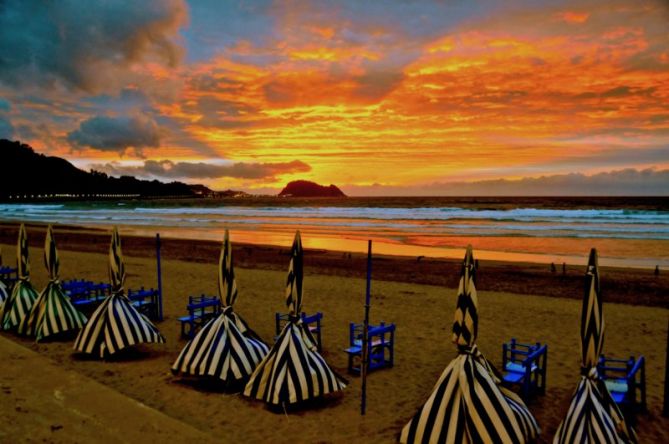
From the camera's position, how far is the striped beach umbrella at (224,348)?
9352mm

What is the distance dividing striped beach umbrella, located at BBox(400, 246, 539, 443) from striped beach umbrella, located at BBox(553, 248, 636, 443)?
73 centimetres

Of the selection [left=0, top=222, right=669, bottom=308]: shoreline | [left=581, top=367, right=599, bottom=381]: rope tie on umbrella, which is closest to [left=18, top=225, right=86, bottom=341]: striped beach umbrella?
[left=581, top=367, right=599, bottom=381]: rope tie on umbrella

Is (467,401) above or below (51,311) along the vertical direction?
above

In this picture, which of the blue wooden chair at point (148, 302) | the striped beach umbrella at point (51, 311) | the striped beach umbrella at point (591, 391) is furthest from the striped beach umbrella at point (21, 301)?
the striped beach umbrella at point (591, 391)

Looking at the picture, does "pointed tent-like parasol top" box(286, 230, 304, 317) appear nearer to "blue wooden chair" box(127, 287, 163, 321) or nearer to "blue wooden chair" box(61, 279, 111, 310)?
"blue wooden chair" box(127, 287, 163, 321)

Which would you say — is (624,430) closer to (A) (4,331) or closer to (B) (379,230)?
(A) (4,331)

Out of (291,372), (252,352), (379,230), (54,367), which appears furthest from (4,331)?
(379,230)

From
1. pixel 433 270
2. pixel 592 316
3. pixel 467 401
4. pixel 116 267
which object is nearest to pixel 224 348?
pixel 116 267

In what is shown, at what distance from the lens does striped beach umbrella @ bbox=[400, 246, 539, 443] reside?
21.0 ft

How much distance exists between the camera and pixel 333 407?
350 inches

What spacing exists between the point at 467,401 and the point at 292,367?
3215 mm

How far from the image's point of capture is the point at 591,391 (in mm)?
6398

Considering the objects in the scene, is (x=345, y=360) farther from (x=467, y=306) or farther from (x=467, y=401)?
(x=467, y=306)

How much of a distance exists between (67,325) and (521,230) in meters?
43.9
